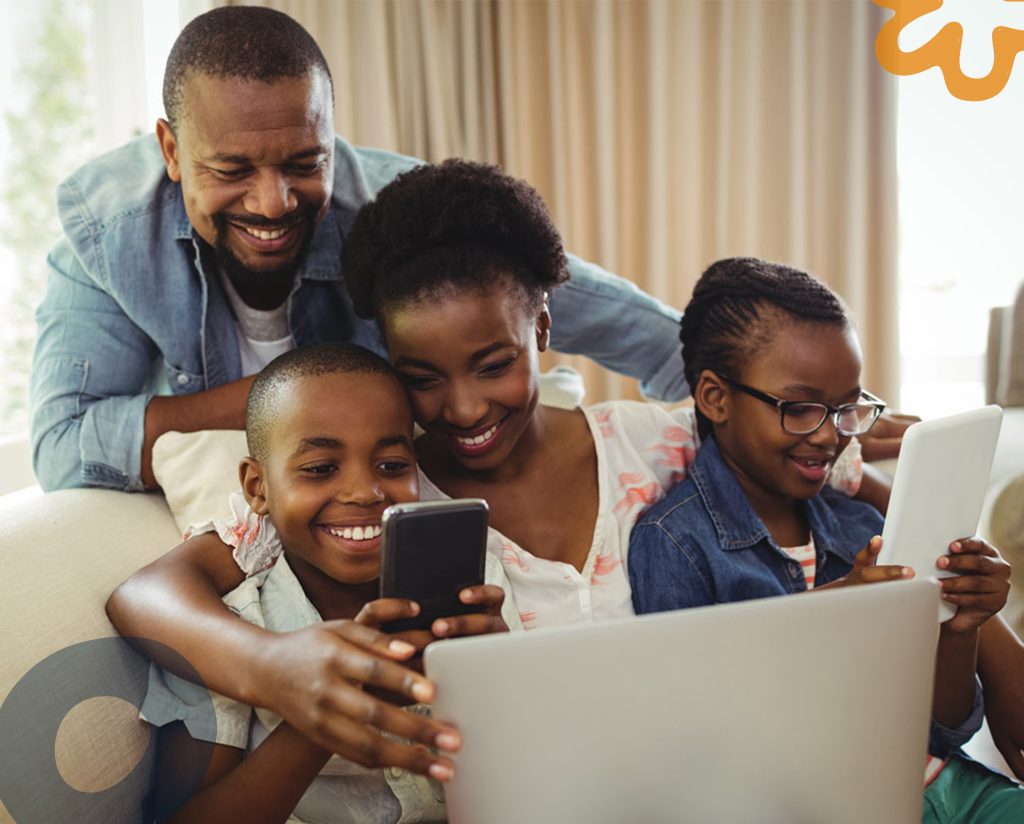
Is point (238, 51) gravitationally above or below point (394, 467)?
above

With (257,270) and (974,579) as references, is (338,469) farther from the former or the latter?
(974,579)

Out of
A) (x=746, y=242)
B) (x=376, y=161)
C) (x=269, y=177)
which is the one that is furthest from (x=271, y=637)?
(x=746, y=242)

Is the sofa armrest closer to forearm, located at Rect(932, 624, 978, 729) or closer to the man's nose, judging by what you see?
the man's nose

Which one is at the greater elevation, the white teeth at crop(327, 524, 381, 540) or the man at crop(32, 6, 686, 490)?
the man at crop(32, 6, 686, 490)

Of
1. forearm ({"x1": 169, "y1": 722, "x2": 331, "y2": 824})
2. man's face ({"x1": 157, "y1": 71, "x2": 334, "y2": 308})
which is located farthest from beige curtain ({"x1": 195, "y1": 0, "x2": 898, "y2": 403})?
forearm ({"x1": 169, "y1": 722, "x2": 331, "y2": 824})

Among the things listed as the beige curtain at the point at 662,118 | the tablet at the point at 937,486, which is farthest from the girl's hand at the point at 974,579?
the beige curtain at the point at 662,118

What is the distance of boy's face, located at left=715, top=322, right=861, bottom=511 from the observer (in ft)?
3.85

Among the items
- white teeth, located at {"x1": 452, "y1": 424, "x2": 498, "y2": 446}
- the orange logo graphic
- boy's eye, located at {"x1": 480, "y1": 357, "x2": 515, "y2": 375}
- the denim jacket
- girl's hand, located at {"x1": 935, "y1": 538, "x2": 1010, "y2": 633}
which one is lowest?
the denim jacket

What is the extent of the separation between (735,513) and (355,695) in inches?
26.3

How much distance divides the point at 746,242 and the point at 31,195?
202 cm

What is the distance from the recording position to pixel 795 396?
3.86ft

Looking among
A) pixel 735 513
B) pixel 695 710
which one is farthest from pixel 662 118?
pixel 695 710

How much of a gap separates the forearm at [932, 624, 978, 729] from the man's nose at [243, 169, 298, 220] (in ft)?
3.14

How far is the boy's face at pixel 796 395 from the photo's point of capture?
1.17 m
